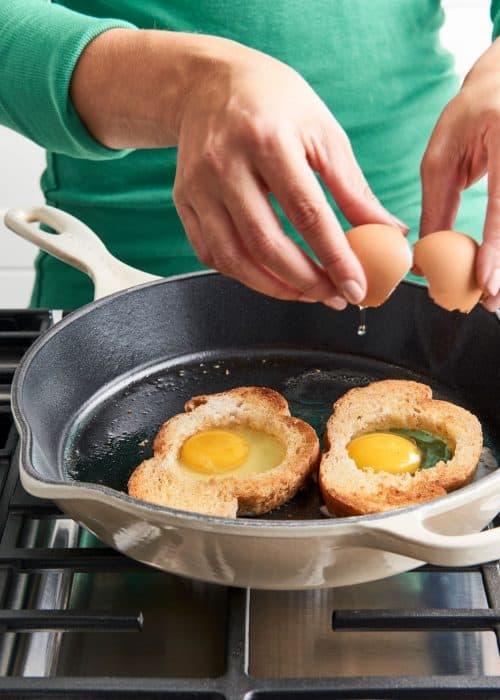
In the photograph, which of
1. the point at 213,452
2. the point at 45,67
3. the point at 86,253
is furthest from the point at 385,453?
the point at 45,67

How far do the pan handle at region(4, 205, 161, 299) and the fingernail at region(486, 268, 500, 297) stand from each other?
0.55 metres

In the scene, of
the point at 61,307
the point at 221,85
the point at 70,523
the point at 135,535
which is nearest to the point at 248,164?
the point at 221,85

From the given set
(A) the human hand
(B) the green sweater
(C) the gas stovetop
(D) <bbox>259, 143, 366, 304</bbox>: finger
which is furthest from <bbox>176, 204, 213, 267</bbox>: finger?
(B) the green sweater

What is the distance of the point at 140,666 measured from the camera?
83cm

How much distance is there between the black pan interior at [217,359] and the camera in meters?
1.15

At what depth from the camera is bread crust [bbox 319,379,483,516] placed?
3.13 feet

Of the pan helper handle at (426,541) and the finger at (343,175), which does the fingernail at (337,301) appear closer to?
the finger at (343,175)

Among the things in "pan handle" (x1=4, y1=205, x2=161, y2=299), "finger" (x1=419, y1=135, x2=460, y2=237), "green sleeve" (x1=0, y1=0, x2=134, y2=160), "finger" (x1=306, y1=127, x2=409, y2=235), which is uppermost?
"green sleeve" (x1=0, y1=0, x2=134, y2=160)

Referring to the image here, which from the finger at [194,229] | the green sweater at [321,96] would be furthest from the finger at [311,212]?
the green sweater at [321,96]

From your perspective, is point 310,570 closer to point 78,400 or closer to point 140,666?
point 140,666

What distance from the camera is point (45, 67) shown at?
3.74ft

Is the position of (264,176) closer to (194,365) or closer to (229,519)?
(229,519)

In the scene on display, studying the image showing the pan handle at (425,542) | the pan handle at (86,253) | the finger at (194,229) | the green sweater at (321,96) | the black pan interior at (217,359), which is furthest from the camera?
the green sweater at (321,96)

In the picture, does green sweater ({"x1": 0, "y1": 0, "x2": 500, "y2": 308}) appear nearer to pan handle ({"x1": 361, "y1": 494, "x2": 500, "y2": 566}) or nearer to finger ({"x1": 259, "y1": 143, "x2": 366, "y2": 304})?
finger ({"x1": 259, "y1": 143, "x2": 366, "y2": 304})
